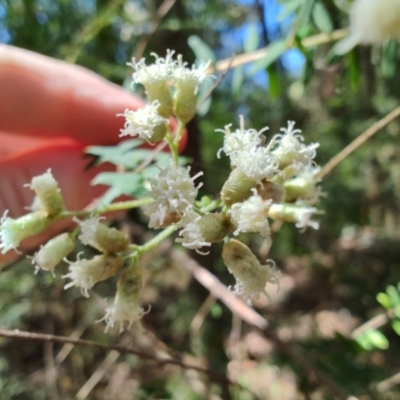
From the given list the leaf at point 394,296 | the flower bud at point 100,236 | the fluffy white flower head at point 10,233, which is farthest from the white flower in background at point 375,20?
the fluffy white flower head at point 10,233

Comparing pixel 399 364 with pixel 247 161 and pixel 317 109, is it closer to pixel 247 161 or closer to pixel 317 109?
pixel 317 109

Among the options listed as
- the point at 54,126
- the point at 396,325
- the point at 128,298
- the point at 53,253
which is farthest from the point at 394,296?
the point at 54,126

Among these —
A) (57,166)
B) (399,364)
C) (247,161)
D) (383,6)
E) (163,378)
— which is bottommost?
(399,364)

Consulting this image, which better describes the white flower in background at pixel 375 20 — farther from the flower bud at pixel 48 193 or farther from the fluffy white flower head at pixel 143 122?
the flower bud at pixel 48 193

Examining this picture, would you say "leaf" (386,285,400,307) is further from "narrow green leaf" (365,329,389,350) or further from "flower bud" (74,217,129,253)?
"flower bud" (74,217,129,253)

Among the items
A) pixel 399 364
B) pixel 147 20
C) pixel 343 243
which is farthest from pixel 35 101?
pixel 343 243

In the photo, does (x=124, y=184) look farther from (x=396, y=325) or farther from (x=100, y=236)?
(x=396, y=325)

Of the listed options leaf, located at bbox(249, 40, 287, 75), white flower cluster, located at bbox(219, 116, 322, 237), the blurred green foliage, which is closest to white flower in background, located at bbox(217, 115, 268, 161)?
white flower cluster, located at bbox(219, 116, 322, 237)
